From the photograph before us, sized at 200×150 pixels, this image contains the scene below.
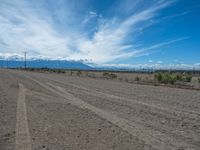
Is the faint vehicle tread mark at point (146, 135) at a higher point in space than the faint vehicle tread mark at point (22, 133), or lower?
lower

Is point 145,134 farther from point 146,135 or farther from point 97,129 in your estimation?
point 97,129

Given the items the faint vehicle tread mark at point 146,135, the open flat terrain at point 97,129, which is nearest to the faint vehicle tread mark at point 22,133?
the open flat terrain at point 97,129

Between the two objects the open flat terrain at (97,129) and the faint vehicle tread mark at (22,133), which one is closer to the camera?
the faint vehicle tread mark at (22,133)

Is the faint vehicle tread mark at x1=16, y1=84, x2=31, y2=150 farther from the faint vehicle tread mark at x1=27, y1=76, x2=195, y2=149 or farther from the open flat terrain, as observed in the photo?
the faint vehicle tread mark at x1=27, y1=76, x2=195, y2=149

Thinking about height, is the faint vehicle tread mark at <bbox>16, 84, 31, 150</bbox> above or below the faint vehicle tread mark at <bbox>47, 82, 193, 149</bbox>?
above

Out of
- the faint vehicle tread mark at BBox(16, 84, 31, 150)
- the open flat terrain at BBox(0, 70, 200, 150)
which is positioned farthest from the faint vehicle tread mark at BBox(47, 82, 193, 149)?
the faint vehicle tread mark at BBox(16, 84, 31, 150)

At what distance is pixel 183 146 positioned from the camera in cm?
611

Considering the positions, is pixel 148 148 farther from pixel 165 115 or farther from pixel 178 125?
pixel 165 115

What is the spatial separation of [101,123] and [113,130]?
3.44 feet

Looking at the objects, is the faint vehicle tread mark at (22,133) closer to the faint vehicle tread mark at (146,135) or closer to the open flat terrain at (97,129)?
the open flat terrain at (97,129)

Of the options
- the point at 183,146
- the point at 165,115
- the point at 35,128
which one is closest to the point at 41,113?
the point at 35,128

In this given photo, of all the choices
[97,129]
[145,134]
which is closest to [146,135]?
[145,134]

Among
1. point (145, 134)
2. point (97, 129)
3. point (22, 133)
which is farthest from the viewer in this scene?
point (97, 129)

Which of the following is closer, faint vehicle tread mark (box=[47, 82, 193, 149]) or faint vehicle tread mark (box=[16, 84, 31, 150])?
faint vehicle tread mark (box=[16, 84, 31, 150])
